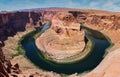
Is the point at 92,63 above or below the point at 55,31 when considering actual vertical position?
below

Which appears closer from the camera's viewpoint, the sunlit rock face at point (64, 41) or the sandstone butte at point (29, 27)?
the sandstone butte at point (29, 27)

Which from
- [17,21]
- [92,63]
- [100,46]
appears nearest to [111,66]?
[92,63]

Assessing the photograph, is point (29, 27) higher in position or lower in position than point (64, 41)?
higher

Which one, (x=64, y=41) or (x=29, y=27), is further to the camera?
(x=29, y=27)

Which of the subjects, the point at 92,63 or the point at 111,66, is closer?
the point at 111,66

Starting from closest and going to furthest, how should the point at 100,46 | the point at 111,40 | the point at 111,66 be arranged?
the point at 111,66 → the point at 100,46 → the point at 111,40

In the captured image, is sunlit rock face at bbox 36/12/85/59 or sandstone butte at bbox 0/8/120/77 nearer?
sandstone butte at bbox 0/8/120/77

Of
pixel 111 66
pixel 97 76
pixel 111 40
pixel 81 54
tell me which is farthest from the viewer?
pixel 111 40

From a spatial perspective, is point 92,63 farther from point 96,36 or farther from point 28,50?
point 96,36
